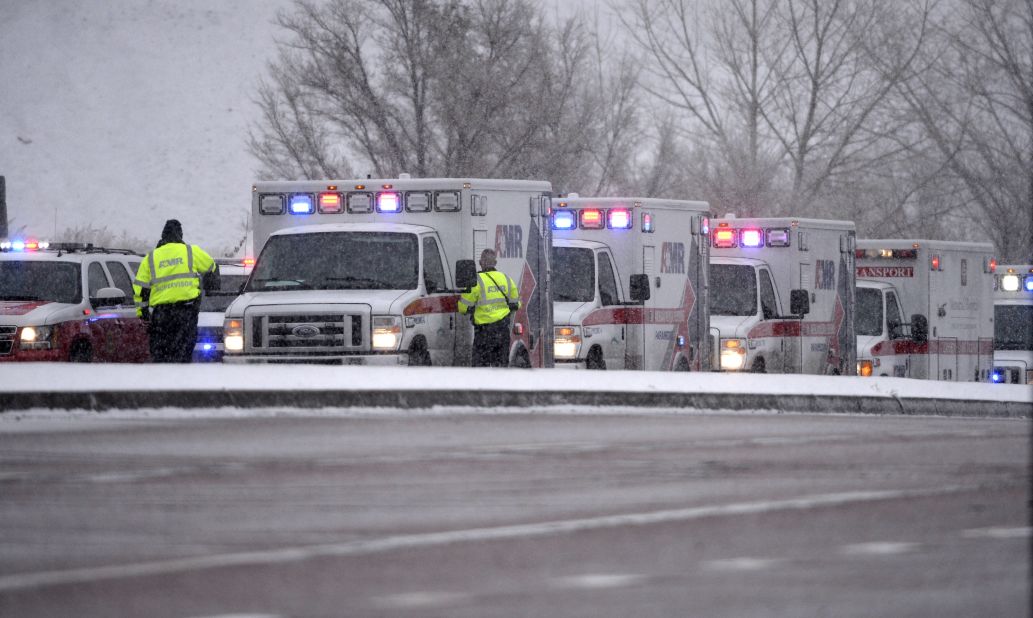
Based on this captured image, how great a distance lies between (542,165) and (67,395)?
2655 centimetres

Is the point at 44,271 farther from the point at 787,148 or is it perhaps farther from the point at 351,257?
the point at 787,148

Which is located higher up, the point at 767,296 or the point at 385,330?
the point at 767,296

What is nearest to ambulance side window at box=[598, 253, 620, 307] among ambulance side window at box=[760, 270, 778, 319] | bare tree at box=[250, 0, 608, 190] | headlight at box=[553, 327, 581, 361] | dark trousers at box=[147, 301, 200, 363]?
headlight at box=[553, 327, 581, 361]

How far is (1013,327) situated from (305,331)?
17033 mm

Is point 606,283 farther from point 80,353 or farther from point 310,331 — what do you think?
point 80,353

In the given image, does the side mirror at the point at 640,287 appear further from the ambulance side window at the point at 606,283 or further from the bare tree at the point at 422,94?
the bare tree at the point at 422,94

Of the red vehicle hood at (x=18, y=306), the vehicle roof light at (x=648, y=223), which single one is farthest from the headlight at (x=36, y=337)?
the vehicle roof light at (x=648, y=223)

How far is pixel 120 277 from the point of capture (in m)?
21.5

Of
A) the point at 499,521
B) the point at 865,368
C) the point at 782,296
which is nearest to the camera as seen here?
the point at 499,521

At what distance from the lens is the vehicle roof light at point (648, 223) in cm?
2189

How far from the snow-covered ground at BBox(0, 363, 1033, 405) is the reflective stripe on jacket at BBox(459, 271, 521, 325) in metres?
1.80

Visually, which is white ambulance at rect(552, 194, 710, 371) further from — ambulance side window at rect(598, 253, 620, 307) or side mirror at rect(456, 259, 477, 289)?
side mirror at rect(456, 259, 477, 289)

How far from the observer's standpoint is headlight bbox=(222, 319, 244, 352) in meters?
18.3

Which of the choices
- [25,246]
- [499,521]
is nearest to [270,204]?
[25,246]
